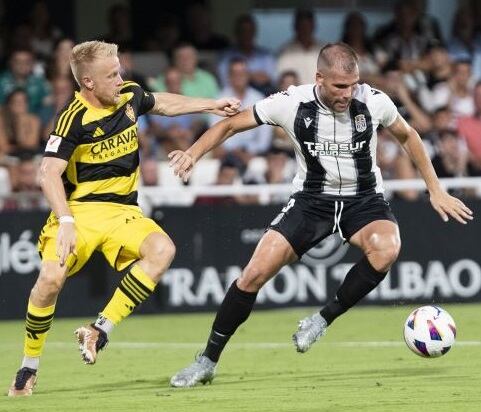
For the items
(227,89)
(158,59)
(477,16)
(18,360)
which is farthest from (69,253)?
(477,16)

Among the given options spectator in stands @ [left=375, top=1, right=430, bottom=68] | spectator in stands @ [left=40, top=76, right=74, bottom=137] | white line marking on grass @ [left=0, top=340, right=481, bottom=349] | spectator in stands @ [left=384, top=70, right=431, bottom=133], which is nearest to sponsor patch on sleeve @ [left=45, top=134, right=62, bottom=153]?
white line marking on grass @ [left=0, top=340, right=481, bottom=349]

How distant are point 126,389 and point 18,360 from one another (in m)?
2.26

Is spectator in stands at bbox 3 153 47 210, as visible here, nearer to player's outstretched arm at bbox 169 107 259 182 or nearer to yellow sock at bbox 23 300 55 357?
yellow sock at bbox 23 300 55 357

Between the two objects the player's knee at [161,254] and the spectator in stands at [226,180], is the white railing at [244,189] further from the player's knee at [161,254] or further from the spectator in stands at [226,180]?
the player's knee at [161,254]

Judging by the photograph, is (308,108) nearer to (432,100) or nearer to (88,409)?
(88,409)

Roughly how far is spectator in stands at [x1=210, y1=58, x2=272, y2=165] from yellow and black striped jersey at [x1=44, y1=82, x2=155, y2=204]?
686 centimetres

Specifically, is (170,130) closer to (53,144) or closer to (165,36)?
(165,36)

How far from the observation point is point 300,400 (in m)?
8.21

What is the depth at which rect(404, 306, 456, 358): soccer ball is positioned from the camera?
9094 mm

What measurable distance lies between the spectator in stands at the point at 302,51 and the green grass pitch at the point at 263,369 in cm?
389

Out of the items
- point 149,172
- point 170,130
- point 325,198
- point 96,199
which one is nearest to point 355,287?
point 325,198

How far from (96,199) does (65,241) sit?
2.34 feet

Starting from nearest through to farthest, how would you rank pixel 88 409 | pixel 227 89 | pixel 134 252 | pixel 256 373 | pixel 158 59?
pixel 88 409
pixel 134 252
pixel 256 373
pixel 227 89
pixel 158 59

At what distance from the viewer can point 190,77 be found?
55.1ft
